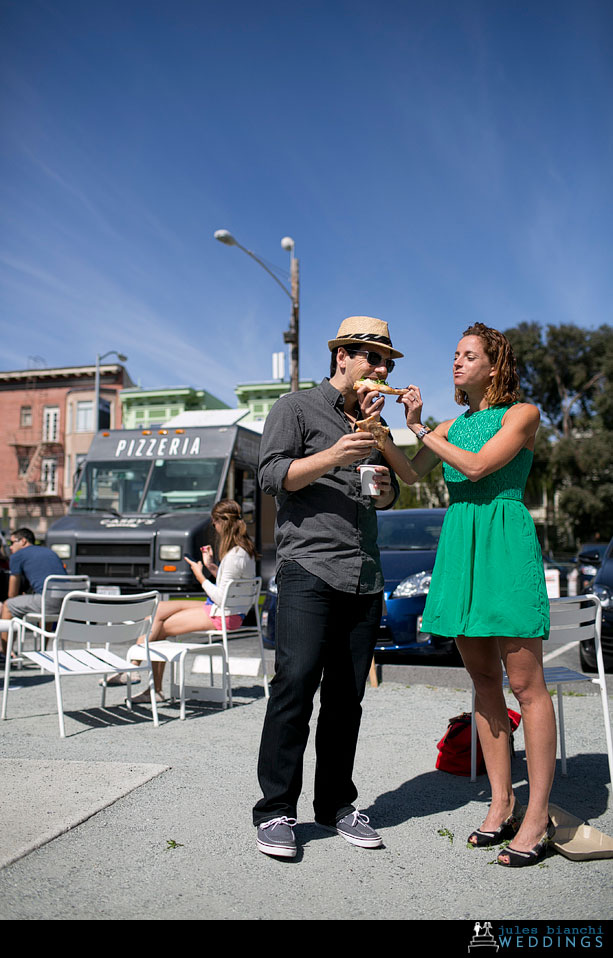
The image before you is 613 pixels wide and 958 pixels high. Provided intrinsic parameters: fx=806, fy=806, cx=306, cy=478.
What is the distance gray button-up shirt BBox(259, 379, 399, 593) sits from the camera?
10.4 ft

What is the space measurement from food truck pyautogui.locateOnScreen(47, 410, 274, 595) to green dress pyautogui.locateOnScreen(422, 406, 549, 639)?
828 centimetres

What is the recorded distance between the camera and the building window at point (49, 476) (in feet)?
161

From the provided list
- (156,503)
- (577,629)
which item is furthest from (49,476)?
(577,629)

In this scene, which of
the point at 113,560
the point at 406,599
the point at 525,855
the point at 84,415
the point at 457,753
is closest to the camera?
the point at 525,855

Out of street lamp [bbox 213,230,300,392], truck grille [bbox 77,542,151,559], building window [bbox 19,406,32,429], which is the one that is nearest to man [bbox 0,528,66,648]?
truck grille [bbox 77,542,151,559]

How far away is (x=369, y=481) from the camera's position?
313cm

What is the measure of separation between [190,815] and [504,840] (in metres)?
1.36

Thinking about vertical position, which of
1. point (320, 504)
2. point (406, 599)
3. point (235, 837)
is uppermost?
point (320, 504)

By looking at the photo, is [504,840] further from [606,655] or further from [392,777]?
[606,655]

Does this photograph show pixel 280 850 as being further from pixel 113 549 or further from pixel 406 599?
pixel 113 549

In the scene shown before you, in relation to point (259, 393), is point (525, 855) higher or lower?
lower

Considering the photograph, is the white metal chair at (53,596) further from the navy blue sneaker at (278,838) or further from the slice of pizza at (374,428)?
the slice of pizza at (374,428)

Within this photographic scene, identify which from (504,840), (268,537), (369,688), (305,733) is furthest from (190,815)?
(268,537)

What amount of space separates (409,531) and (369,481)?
20.8 feet
